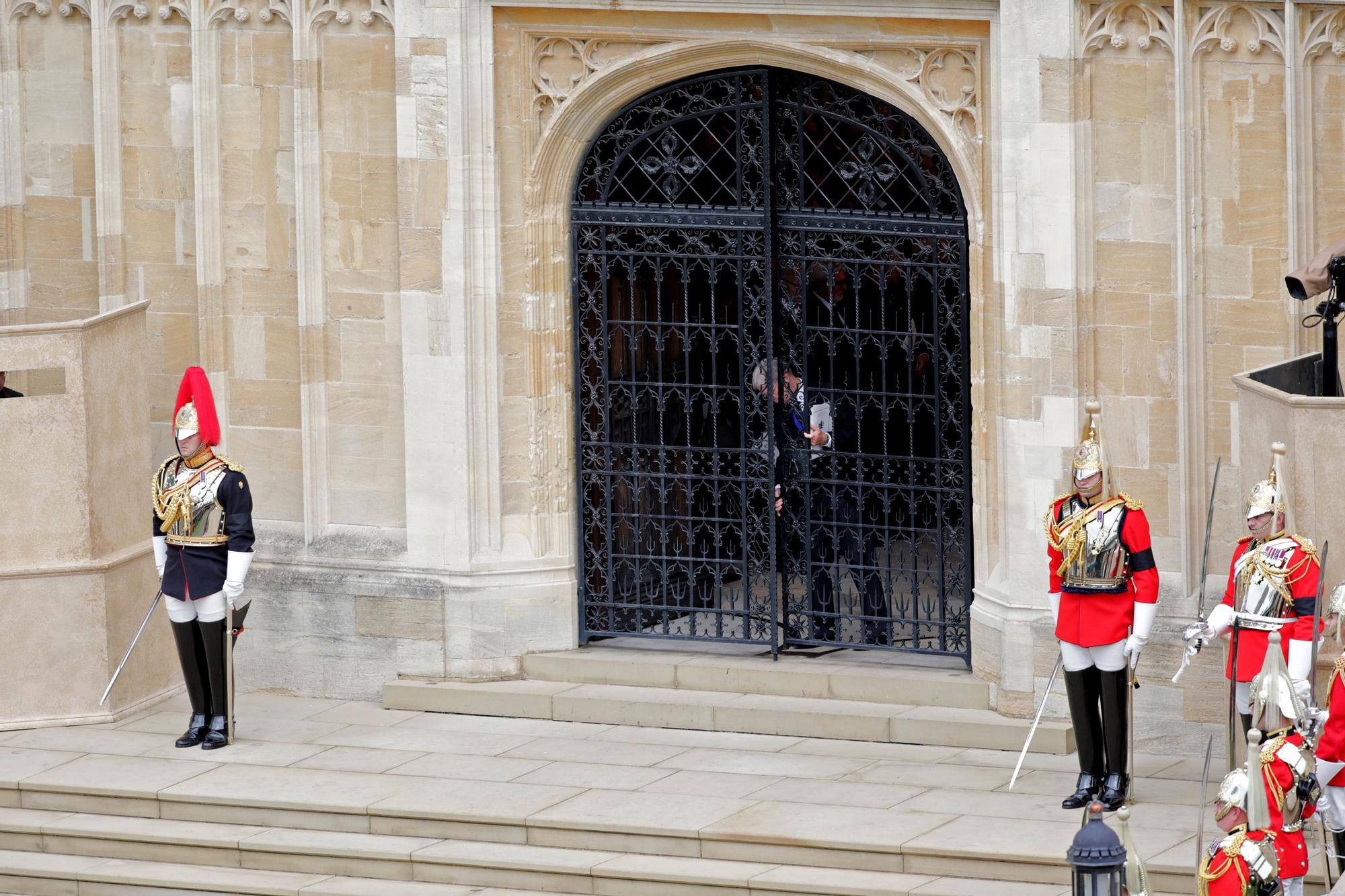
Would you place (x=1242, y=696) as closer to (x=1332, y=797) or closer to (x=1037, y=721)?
(x=1332, y=797)

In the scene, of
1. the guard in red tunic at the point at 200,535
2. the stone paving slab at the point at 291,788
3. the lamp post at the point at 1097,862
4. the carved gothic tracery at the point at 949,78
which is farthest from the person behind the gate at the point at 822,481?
the lamp post at the point at 1097,862

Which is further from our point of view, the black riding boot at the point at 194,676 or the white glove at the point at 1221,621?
the black riding boot at the point at 194,676

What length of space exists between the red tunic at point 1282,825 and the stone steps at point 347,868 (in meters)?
1.78

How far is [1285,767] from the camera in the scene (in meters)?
11.8

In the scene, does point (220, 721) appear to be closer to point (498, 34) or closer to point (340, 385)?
point (340, 385)

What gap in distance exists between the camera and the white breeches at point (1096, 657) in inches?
549

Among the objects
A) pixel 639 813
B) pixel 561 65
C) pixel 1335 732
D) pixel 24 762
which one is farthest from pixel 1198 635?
pixel 24 762

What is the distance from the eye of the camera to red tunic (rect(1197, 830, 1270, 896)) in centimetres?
1131

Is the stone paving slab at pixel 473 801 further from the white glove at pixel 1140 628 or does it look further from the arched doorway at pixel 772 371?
the white glove at pixel 1140 628

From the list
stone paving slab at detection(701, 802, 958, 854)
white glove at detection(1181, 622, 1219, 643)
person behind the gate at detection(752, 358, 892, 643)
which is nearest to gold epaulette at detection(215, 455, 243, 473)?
person behind the gate at detection(752, 358, 892, 643)

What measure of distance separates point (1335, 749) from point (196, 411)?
6.24 meters

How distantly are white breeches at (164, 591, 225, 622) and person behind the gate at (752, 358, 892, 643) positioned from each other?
3.23 meters

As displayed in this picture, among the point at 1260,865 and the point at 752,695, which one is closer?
the point at 1260,865

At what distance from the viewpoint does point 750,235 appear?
16281 millimetres
